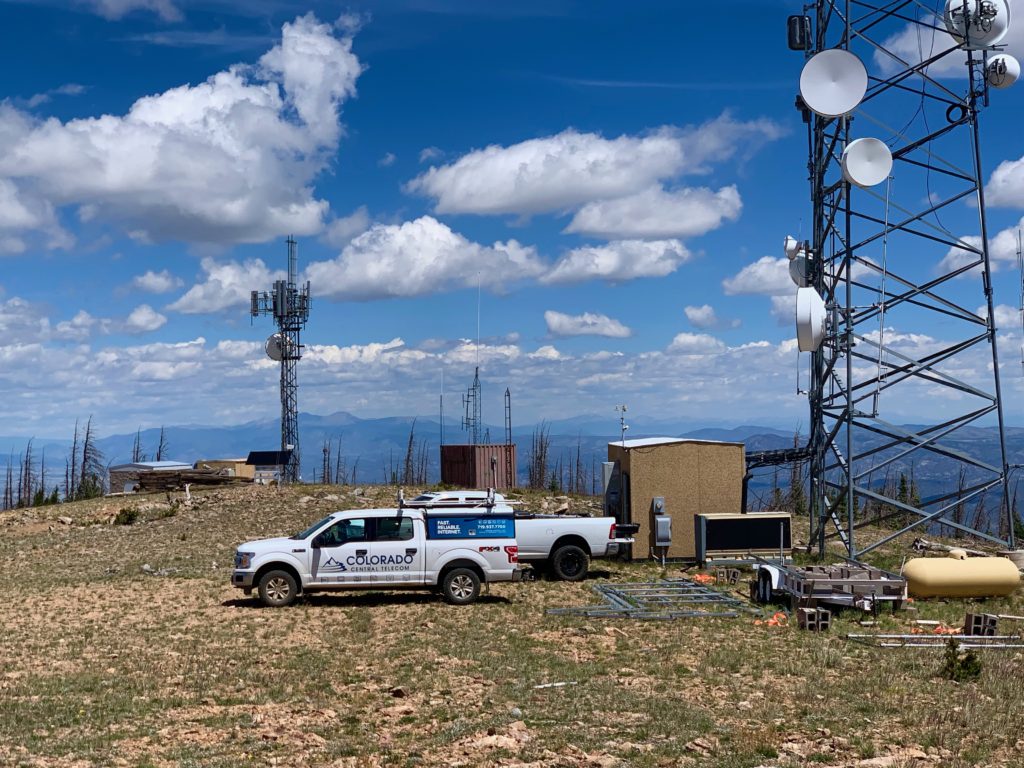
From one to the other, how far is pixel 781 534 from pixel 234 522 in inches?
848

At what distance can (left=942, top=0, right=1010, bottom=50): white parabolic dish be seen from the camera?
25047mm

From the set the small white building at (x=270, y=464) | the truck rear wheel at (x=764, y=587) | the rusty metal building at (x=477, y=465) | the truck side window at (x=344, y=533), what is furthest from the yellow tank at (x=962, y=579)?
the small white building at (x=270, y=464)

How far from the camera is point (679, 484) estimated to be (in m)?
27.3

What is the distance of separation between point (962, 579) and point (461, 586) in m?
10.3

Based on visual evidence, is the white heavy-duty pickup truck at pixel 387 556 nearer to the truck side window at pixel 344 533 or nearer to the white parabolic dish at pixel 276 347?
the truck side window at pixel 344 533

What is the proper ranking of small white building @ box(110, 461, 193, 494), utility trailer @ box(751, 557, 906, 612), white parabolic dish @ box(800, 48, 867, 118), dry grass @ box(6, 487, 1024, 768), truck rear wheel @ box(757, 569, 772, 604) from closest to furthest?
1. dry grass @ box(6, 487, 1024, 768)
2. utility trailer @ box(751, 557, 906, 612)
3. truck rear wheel @ box(757, 569, 772, 604)
4. white parabolic dish @ box(800, 48, 867, 118)
5. small white building @ box(110, 461, 193, 494)

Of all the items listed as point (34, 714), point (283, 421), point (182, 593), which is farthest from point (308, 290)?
point (34, 714)

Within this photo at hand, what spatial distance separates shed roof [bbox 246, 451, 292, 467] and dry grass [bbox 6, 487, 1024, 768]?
Answer: 132 feet

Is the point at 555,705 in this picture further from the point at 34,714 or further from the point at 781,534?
the point at 781,534

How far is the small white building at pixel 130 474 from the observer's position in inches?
2186

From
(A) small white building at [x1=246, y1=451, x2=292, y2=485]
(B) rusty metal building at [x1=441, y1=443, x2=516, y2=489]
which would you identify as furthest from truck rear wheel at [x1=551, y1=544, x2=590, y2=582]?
(A) small white building at [x1=246, y1=451, x2=292, y2=485]

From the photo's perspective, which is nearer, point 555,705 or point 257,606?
point 555,705

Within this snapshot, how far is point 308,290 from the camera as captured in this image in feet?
210

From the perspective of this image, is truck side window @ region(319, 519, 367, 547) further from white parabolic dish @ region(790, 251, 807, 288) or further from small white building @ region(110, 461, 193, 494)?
small white building @ region(110, 461, 193, 494)
